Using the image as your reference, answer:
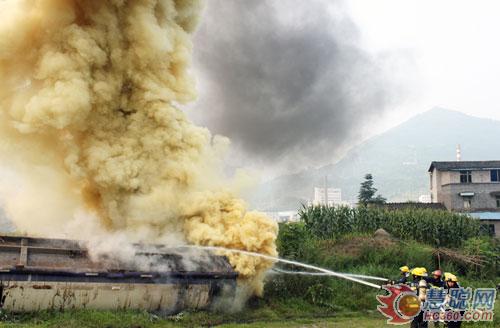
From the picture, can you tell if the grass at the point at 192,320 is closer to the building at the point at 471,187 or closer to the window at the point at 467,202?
the building at the point at 471,187

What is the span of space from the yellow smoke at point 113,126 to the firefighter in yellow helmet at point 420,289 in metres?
5.93

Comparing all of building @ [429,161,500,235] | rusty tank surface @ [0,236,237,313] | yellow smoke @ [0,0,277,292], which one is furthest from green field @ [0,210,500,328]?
building @ [429,161,500,235]

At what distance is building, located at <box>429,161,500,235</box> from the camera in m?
49.0

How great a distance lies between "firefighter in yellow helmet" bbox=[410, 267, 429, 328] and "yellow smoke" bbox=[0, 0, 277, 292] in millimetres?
5934

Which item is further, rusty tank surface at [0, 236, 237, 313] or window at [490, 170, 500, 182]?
window at [490, 170, 500, 182]

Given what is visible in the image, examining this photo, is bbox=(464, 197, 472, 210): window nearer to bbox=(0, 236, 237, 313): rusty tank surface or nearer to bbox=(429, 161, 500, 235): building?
bbox=(429, 161, 500, 235): building

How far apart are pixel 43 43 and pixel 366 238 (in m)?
20.0

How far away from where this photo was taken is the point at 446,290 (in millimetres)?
13492

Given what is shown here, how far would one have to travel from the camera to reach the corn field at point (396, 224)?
32250 millimetres

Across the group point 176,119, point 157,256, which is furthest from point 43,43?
point 157,256

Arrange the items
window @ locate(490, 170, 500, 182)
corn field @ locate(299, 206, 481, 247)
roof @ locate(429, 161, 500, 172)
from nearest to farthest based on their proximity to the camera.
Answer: corn field @ locate(299, 206, 481, 247)
window @ locate(490, 170, 500, 182)
roof @ locate(429, 161, 500, 172)

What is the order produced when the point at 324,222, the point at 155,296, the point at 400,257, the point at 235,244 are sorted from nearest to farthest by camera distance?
1. the point at 155,296
2. the point at 235,244
3. the point at 400,257
4. the point at 324,222

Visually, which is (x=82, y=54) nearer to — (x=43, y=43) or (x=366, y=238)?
(x=43, y=43)

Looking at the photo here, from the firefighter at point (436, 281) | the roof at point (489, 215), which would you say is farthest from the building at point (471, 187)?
the firefighter at point (436, 281)
